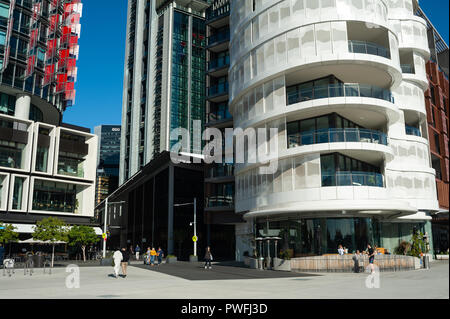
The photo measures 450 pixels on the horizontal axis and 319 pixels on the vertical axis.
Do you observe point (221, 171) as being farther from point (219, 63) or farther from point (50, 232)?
point (50, 232)

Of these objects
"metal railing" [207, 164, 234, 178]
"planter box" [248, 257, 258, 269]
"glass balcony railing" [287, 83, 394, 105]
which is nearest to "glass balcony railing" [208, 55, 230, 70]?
"metal railing" [207, 164, 234, 178]

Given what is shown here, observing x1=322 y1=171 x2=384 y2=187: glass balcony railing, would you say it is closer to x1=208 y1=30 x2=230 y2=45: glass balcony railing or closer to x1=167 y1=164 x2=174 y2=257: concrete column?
x1=208 y1=30 x2=230 y2=45: glass balcony railing

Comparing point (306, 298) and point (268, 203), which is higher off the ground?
point (268, 203)

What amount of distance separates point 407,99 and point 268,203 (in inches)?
785

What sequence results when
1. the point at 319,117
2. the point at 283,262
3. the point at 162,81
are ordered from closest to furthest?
the point at 283,262 < the point at 319,117 < the point at 162,81

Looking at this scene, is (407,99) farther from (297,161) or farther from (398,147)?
(297,161)

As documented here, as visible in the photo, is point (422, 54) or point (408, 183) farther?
point (422, 54)

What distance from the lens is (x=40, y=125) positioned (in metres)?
51.2

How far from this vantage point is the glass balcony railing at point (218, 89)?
49.7 m

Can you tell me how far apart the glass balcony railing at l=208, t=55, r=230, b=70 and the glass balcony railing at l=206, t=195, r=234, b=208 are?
1607cm

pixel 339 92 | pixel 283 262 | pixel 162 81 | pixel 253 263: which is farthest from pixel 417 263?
pixel 162 81

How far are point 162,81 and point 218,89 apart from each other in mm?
63756

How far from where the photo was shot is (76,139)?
55844mm
